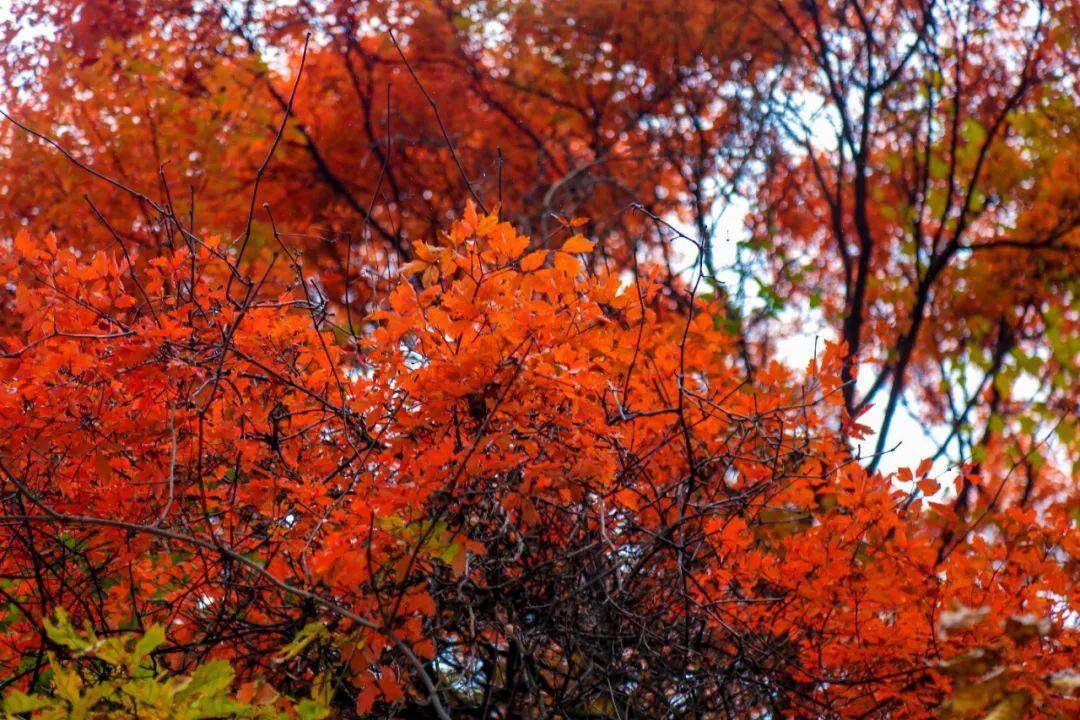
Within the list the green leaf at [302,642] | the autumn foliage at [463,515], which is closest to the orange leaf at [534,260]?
the autumn foliage at [463,515]

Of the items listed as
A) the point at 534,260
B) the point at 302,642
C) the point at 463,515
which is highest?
the point at 534,260

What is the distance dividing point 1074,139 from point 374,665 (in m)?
8.10

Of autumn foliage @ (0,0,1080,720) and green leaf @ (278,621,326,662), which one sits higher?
autumn foliage @ (0,0,1080,720)

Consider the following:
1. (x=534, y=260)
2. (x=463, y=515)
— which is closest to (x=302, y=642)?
(x=463, y=515)

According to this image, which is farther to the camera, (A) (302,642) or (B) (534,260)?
(B) (534,260)

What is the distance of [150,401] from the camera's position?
9.78ft

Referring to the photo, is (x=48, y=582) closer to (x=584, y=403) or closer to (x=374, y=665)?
(x=374, y=665)

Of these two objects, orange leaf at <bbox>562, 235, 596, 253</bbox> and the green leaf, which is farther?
orange leaf at <bbox>562, 235, 596, 253</bbox>

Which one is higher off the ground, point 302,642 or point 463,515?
point 463,515

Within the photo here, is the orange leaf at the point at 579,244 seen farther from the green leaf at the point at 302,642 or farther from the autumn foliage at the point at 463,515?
the green leaf at the point at 302,642

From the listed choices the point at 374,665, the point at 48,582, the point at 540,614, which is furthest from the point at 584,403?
the point at 48,582

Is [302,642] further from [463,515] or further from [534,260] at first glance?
[534,260]

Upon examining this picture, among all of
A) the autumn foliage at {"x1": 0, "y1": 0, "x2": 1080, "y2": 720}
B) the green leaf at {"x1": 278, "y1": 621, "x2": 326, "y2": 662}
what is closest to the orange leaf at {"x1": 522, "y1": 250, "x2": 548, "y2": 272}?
the autumn foliage at {"x1": 0, "y1": 0, "x2": 1080, "y2": 720}

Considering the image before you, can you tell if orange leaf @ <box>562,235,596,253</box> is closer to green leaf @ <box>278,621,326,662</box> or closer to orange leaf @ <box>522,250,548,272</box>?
orange leaf @ <box>522,250,548,272</box>
